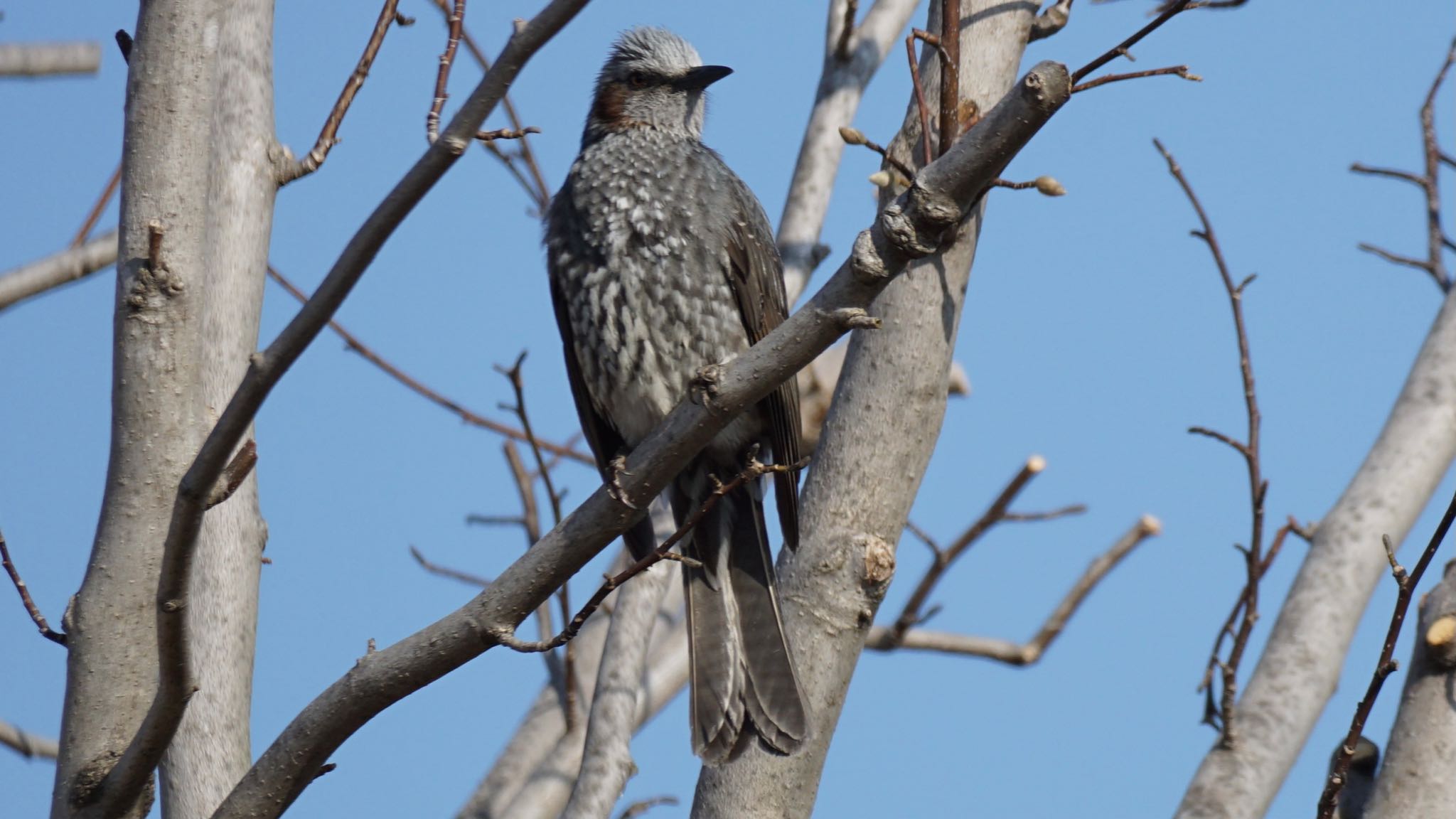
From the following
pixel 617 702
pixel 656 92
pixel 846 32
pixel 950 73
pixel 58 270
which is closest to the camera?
pixel 950 73

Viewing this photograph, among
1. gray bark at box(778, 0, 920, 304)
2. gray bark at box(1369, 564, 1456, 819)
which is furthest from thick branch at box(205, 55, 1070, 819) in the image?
gray bark at box(778, 0, 920, 304)

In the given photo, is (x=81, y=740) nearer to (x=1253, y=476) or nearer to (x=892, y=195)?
(x=892, y=195)

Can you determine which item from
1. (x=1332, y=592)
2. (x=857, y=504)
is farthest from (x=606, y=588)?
(x=1332, y=592)

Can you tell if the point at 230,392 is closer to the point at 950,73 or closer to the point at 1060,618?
the point at 950,73

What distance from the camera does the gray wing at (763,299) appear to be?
338cm

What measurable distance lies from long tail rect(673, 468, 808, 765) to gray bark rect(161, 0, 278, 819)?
92 cm

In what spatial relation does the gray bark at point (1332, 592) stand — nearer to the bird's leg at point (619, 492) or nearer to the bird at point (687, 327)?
the bird at point (687, 327)

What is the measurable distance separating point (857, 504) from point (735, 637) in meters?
0.59

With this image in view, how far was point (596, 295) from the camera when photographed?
342 cm

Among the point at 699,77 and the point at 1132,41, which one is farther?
the point at 699,77

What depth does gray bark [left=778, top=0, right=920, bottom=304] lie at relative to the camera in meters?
4.41

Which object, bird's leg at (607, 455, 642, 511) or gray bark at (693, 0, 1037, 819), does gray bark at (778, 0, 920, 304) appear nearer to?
gray bark at (693, 0, 1037, 819)

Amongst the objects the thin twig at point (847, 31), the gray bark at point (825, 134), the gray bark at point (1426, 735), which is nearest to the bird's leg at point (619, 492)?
the gray bark at point (1426, 735)

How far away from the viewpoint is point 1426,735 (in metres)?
2.71
